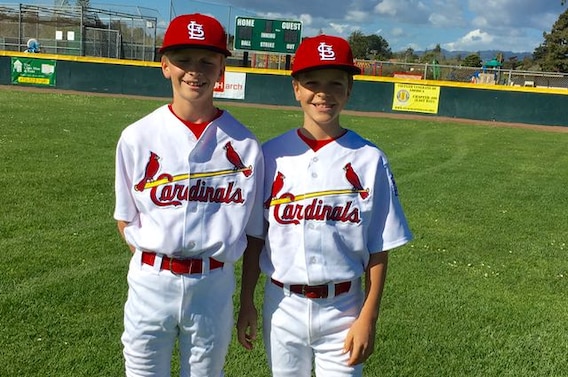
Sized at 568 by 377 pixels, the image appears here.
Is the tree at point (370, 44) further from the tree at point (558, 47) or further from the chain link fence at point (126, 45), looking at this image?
the chain link fence at point (126, 45)

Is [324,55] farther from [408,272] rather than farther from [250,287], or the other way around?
[408,272]

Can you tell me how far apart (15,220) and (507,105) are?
19772 mm

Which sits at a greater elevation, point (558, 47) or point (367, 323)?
point (558, 47)

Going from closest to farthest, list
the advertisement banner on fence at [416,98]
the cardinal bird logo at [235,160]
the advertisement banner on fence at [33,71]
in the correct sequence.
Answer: the cardinal bird logo at [235,160] < the advertisement banner on fence at [416,98] < the advertisement banner on fence at [33,71]

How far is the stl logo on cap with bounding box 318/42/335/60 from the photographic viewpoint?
2.02 metres

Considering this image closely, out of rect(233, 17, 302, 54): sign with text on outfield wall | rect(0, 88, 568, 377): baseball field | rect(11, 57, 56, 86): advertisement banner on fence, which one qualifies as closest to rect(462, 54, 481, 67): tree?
rect(233, 17, 302, 54): sign with text on outfield wall

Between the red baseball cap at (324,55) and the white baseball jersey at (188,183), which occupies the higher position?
the red baseball cap at (324,55)

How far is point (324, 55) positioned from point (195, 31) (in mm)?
494

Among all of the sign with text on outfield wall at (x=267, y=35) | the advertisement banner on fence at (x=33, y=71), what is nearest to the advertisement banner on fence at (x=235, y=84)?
the sign with text on outfield wall at (x=267, y=35)

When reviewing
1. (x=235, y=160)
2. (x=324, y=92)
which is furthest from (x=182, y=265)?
(x=324, y=92)

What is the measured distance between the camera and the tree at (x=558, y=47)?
70312 mm

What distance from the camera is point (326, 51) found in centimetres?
204

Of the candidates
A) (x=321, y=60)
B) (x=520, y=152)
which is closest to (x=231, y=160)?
(x=321, y=60)

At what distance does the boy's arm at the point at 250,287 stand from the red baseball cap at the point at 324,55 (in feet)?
2.37
